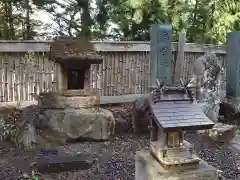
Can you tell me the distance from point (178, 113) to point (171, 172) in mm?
575

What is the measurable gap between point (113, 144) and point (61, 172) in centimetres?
136

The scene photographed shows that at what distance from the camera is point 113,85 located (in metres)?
6.93

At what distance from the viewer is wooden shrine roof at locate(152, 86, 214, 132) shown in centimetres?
267

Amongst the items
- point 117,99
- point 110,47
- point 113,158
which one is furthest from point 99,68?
point 113,158

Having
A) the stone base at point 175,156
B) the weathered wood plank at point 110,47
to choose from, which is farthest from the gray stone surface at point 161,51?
the stone base at point 175,156

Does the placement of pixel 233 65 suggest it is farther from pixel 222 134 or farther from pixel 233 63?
pixel 222 134

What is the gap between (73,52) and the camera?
467 centimetres

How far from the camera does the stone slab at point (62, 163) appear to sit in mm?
3869

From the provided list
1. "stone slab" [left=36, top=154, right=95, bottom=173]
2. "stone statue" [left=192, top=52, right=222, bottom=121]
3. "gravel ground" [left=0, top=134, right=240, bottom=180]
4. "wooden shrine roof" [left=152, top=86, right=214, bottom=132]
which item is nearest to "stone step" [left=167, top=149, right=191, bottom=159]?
"wooden shrine roof" [left=152, top=86, right=214, bottom=132]

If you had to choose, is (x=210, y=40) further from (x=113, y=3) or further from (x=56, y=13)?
(x=56, y=13)

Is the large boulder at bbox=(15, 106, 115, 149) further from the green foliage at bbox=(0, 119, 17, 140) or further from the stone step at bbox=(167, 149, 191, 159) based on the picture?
the stone step at bbox=(167, 149, 191, 159)

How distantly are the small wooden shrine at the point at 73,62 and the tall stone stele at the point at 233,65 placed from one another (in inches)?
156

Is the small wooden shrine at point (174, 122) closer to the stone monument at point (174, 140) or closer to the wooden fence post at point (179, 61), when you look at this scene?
the stone monument at point (174, 140)

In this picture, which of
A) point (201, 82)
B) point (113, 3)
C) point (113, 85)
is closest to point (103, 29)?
point (113, 3)
